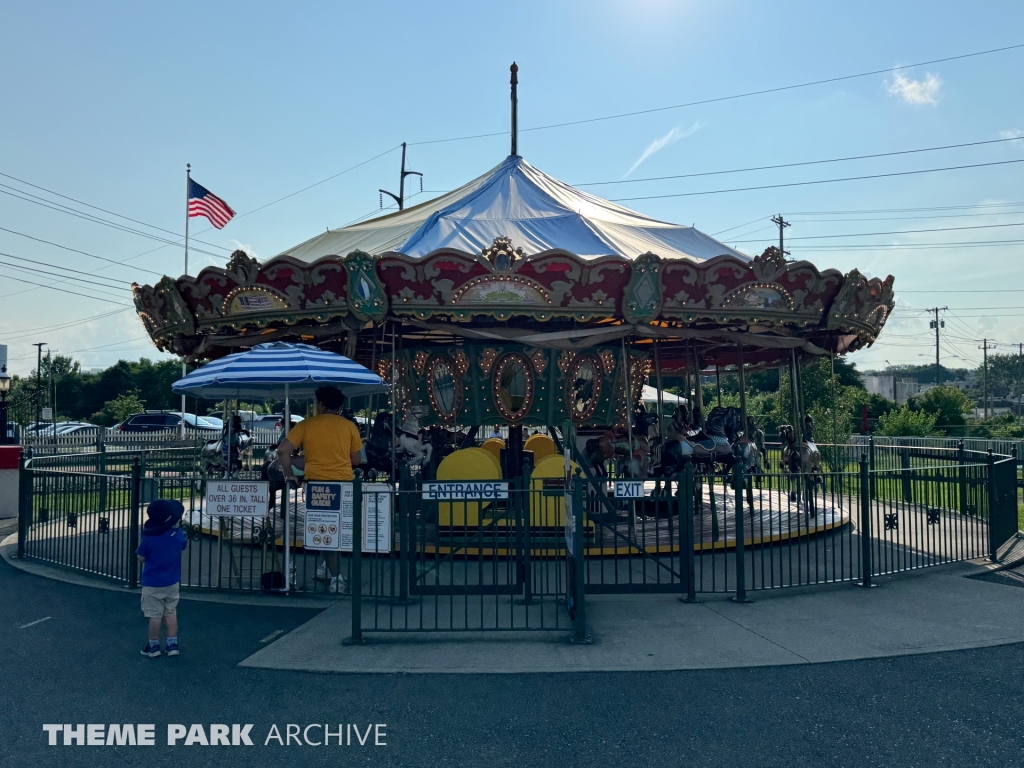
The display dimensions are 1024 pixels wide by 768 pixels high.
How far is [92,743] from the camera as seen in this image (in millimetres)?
4391

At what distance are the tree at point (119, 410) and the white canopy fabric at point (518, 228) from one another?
4365 cm

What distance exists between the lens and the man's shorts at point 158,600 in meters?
5.79

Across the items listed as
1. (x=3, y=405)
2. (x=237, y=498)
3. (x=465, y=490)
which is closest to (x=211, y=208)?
(x=3, y=405)

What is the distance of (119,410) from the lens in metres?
52.3

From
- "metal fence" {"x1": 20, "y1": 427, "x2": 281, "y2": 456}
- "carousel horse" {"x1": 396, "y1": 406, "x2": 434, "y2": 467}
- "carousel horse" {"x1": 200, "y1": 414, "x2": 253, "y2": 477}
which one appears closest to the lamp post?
"metal fence" {"x1": 20, "y1": 427, "x2": 281, "y2": 456}

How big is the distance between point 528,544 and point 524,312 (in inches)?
156

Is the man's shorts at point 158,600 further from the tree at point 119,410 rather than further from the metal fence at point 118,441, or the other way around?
the tree at point 119,410

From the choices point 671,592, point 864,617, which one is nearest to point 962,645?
point 864,617

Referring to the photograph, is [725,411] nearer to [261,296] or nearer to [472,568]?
[472,568]

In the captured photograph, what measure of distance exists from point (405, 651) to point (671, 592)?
2915 mm

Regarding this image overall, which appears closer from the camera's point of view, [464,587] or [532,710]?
[532,710]

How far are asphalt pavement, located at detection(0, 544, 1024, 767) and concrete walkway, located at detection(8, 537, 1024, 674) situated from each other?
19cm

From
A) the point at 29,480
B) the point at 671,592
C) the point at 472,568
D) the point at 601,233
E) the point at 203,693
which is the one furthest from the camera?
the point at 601,233

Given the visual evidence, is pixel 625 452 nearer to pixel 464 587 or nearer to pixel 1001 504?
pixel 1001 504
